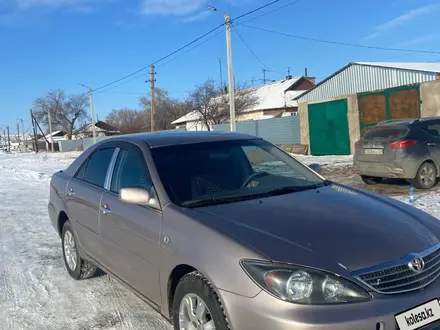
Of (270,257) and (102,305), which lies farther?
(102,305)

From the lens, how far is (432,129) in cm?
957

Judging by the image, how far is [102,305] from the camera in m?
3.97

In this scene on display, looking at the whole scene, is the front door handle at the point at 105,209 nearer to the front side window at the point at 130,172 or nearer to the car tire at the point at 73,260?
the front side window at the point at 130,172

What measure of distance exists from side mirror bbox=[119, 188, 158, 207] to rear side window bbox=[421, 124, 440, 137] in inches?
318

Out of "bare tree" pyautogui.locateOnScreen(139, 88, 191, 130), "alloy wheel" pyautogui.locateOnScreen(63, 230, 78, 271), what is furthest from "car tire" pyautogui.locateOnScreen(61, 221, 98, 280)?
"bare tree" pyautogui.locateOnScreen(139, 88, 191, 130)

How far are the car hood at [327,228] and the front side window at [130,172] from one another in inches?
29.5

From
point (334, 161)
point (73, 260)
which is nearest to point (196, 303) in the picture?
point (73, 260)

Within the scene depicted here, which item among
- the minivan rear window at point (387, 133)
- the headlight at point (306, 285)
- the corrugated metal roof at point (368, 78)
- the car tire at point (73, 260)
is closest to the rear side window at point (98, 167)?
the car tire at point (73, 260)

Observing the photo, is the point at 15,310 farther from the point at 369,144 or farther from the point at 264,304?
the point at 369,144

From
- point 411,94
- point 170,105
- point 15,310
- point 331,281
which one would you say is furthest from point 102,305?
point 170,105

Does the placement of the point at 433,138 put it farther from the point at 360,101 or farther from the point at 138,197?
the point at 360,101

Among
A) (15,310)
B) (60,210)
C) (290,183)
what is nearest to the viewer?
(290,183)

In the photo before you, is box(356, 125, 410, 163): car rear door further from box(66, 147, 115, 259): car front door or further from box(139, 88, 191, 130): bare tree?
box(139, 88, 191, 130): bare tree

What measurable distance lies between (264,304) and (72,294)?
2757 mm
